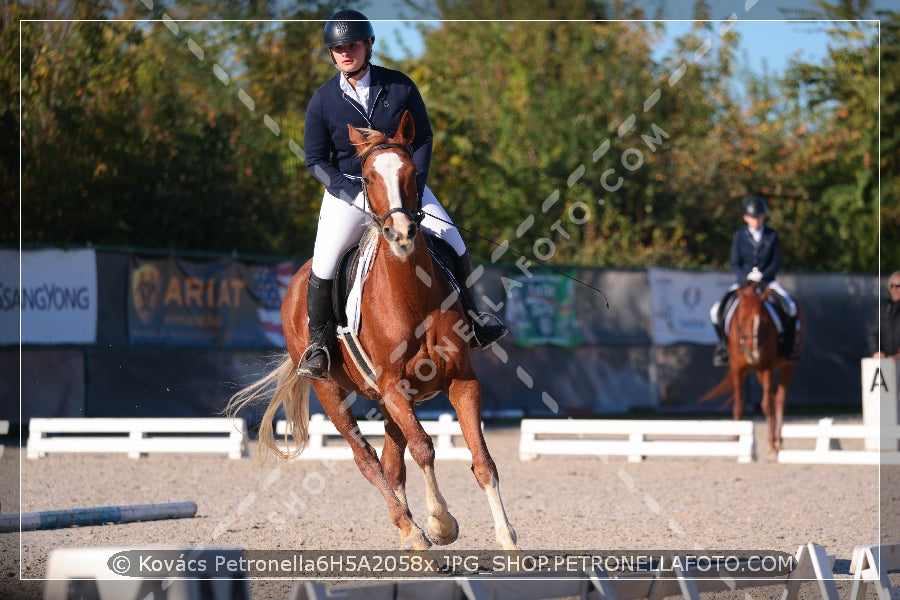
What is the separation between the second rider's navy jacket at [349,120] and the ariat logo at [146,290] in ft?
28.9

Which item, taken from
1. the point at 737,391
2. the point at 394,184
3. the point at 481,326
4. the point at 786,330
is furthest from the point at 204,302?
the point at 394,184

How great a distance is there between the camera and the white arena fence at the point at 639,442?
1276 cm

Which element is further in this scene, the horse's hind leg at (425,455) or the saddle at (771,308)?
the saddle at (771,308)

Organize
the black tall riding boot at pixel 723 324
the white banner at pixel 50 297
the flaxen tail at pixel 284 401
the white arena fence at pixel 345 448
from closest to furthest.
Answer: the flaxen tail at pixel 284 401
the white arena fence at pixel 345 448
the white banner at pixel 50 297
the black tall riding boot at pixel 723 324

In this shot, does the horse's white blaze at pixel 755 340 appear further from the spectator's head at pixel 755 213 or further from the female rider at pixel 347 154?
the female rider at pixel 347 154

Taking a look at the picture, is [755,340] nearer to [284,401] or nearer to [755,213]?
[755,213]

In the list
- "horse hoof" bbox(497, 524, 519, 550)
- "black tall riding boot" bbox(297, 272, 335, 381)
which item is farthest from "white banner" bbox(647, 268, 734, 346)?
"horse hoof" bbox(497, 524, 519, 550)

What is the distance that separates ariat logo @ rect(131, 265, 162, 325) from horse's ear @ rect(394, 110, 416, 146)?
31.5 feet

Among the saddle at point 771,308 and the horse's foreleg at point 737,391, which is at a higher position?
the saddle at point 771,308

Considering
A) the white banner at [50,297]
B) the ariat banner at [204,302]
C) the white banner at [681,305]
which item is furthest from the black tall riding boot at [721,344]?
the white banner at [50,297]

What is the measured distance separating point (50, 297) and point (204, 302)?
2302 millimetres

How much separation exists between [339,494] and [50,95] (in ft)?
34.2

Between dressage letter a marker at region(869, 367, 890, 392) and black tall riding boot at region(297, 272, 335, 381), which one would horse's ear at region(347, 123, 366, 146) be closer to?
black tall riding boot at region(297, 272, 335, 381)

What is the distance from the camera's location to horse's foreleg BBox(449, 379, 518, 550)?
5652 millimetres
